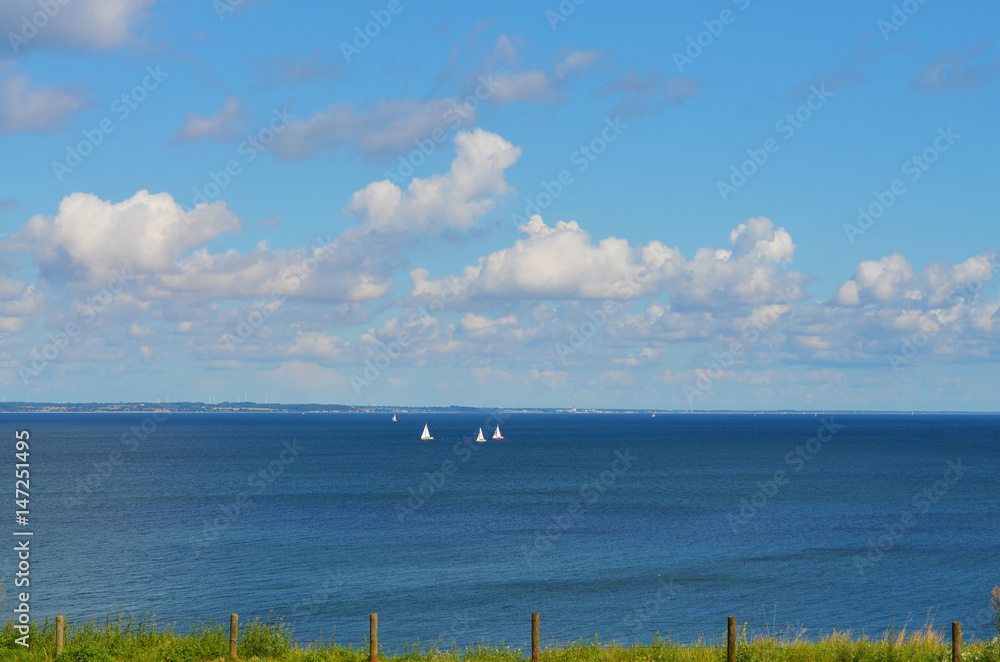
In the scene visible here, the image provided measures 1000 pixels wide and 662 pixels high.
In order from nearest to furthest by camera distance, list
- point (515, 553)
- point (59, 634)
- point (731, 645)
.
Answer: point (731, 645) → point (59, 634) → point (515, 553)

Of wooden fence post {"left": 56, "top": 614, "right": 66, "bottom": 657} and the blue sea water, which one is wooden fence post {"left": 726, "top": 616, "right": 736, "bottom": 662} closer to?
wooden fence post {"left": 56, "top": 614, "right": 66, "bottom": 657}

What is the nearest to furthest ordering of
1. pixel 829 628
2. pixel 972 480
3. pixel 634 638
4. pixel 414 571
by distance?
pixel 634 638, pixel 829 628, pixel 414 571, pixel 972 480

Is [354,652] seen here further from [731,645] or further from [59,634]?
[731,645]

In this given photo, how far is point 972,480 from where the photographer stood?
13750 cm

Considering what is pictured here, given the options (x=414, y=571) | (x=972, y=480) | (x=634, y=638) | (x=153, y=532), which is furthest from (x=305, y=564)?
(x=972, y=480)

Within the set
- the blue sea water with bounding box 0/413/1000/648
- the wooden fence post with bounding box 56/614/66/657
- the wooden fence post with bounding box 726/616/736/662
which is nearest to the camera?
the wooden fence post with bounding box 726/616/736/662

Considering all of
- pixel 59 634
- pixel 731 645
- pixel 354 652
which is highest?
pixel 731 645

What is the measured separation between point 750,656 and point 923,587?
39.5m

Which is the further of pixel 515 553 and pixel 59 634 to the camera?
pixel 515 553

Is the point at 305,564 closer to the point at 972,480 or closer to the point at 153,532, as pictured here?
the point at 153,532

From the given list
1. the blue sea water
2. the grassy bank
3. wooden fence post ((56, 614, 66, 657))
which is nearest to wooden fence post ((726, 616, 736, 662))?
the grassy bank

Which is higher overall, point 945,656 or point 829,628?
point 945,656

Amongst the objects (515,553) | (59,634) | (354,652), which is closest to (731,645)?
(354,652)

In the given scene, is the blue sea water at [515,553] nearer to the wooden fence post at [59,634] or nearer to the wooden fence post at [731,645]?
the wooden fence post at [59,634]
